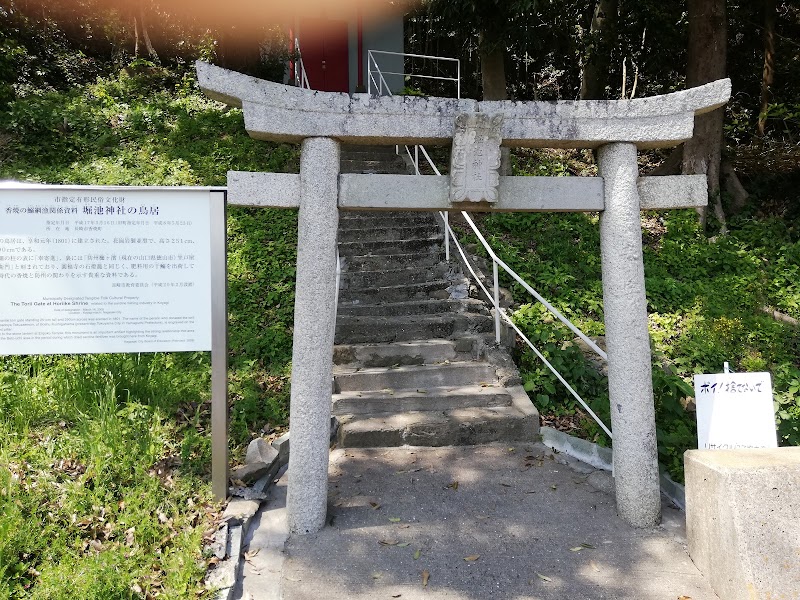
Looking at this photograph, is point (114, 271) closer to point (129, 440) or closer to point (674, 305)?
point (129, 440)

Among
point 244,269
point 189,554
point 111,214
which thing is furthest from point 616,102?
point 244,269

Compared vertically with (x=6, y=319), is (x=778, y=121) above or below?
above

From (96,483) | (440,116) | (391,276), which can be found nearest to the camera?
(96,483)

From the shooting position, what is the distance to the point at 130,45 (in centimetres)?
1172

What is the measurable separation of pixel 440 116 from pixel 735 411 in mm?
2395

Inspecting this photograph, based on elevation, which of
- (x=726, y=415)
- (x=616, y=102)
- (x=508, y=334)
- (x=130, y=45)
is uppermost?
(x=130, y=45)

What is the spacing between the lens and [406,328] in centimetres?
548

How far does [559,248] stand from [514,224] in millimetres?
841

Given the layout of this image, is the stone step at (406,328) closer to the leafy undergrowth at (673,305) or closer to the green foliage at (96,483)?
the leafy undergrowth at (673,305)

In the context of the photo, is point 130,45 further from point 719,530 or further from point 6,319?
point 719,530

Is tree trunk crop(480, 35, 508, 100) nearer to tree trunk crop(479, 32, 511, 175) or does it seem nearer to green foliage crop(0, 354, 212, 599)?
tree trunk crop(479, 32, 511, 175)

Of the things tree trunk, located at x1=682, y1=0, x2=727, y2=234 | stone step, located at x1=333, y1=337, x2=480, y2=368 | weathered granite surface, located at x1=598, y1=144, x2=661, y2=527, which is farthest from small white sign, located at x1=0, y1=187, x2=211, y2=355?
tree trunk, located at x1=682, y1=0, x2=727, y2=234

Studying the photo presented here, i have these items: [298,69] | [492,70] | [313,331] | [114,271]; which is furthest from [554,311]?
[298,69]

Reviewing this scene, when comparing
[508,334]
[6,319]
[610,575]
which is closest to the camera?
[610,575]
